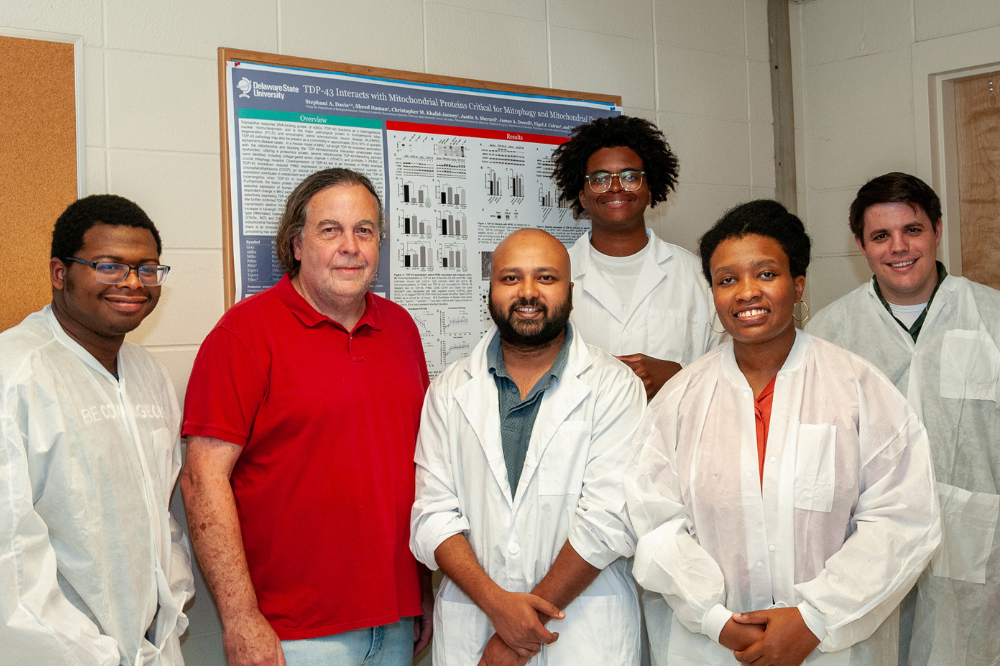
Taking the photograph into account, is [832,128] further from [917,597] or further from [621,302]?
[917,597]

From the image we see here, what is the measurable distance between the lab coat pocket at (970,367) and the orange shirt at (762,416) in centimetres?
73

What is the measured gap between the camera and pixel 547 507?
1.87m

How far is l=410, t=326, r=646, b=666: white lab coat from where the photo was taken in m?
1.86

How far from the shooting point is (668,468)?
5.95 feet

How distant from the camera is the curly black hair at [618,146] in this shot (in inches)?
105

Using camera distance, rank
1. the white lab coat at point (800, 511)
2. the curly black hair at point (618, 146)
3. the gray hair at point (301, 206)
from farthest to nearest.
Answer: the curly black hair at point (618, 146), the gray hair at point (301, 206), the white lab coat at point (800, 511)

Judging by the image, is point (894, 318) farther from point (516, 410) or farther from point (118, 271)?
point (118, 271)

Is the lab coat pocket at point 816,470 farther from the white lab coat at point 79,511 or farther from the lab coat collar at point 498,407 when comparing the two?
the white lab coat at point 79,511

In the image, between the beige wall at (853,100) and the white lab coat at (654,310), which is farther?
the beige wall at (853,100)

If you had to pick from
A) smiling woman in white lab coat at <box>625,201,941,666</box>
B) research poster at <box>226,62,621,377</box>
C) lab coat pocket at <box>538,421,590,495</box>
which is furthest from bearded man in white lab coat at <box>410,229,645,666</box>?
research poster at <box>226,62,621,377</box>

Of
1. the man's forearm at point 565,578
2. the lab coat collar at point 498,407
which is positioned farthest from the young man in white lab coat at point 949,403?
the man's forearm at point 565,578

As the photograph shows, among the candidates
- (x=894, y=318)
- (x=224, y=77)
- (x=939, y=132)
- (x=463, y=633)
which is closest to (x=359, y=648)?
(x=463, y=633)

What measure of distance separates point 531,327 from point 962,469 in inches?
50.0

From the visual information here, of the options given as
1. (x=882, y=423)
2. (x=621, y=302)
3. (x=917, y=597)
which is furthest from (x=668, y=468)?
(x=917, y=597)
